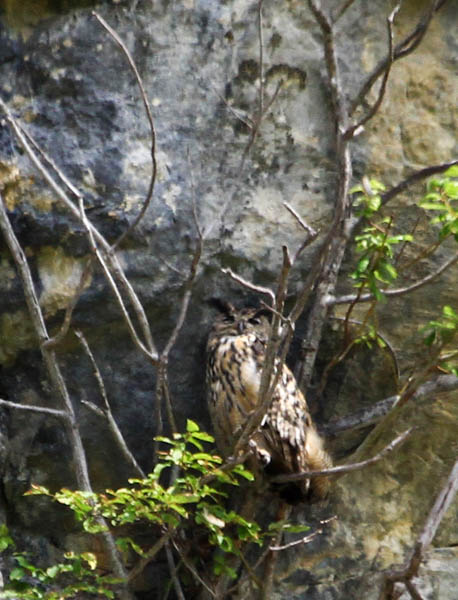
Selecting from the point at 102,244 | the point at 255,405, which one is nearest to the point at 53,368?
the point at 102,244

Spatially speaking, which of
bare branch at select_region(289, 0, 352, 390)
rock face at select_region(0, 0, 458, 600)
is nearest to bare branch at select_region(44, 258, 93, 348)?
rock face at select_region(0, 0, 458, 600)

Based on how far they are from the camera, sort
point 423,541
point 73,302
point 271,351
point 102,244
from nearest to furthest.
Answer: point 423,541, point 271,351, point 73,302, point 102,244

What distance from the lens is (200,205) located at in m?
3.08

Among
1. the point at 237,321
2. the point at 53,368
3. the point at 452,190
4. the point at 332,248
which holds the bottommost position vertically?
the point at 53,368

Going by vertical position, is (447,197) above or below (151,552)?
above

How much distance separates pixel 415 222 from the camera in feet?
10.6

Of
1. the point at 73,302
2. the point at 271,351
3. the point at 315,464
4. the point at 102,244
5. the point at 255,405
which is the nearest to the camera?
the point at 271,351

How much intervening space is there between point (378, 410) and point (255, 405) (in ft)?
1.48

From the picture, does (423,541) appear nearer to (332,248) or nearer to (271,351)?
(271,351)

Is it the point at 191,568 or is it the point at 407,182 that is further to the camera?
the point at 191,568

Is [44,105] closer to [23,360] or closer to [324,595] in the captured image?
[23,360]

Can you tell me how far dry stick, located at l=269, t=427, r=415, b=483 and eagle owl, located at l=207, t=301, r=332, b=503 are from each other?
0.18 feet

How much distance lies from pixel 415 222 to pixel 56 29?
130cm

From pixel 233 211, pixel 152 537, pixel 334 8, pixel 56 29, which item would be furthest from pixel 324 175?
pixel 152 537
